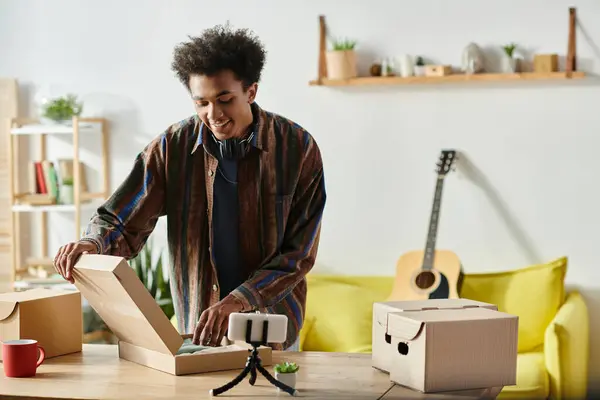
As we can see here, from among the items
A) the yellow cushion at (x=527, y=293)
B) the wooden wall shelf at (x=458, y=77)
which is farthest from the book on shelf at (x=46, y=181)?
the yellow cushion at (x=527, y=293)

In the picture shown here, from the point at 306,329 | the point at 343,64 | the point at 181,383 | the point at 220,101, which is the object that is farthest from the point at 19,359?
the point at 343,64

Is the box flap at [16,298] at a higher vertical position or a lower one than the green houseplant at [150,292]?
higher

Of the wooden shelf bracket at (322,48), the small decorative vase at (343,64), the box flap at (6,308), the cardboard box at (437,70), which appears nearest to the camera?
the box flap at (6,308)

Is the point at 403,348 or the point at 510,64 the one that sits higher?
the point at 510,64

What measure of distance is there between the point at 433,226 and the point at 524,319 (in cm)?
63

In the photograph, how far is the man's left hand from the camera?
6.79 ft

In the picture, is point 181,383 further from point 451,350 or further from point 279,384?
point 451,350

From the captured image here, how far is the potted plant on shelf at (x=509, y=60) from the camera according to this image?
4.43 meters

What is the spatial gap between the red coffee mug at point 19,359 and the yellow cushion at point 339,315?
246 cm

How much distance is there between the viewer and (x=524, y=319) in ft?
14.1

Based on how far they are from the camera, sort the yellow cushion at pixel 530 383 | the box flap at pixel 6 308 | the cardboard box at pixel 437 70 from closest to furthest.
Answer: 1. the box flap at pixel 6 308
2. the yellow cushion at pixel 530 383
3. the cardboard box at pixel 437 70

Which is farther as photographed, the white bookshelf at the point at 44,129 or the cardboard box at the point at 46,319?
the white bookshelf at the point at 44,129

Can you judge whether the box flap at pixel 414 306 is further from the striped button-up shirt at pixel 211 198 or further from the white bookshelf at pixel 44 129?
the white bookshelf at pixel 44 129

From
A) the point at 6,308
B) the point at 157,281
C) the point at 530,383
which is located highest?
the point at 6,308
